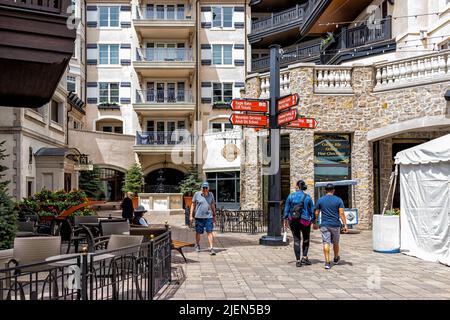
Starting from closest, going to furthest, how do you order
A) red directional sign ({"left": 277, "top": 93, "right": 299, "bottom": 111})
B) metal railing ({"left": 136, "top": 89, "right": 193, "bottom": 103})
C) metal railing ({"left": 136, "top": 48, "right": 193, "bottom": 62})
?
red directional sign ({"left": 277, "top": 93, "right": 299, "bottom": 111}) < metal railing ({"left": 136, "top": 48, "right": 193, "bottom": 62}) < metal railing ({"left": 136, "top": 89, "right": 193, "bottom": 103})

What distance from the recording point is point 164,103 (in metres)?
34.1

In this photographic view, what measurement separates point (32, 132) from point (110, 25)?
1824 centimetres

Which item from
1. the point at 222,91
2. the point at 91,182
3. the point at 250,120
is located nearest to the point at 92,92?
the point at 91,182

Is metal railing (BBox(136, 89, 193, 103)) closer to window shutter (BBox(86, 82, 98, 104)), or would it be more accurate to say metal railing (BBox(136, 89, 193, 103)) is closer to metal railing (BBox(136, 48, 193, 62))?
metal railing (BBox(136, 48, 193, 62))

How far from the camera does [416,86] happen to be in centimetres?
1669

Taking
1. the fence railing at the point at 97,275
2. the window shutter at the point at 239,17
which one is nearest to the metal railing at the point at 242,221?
the fence railing at the point at 97,275

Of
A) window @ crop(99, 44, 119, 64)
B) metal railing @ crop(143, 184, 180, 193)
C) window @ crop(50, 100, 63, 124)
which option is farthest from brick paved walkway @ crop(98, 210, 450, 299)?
window @ crop(99, 44, 119, 64)

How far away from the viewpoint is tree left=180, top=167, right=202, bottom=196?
31.8 metres

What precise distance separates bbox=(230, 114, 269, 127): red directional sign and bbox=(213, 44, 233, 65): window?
75.5 feet

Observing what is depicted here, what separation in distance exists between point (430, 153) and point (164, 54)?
26.5 metres

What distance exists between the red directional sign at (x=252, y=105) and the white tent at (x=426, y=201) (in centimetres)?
378

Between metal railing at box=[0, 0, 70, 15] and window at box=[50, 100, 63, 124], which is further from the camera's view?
window at box=[50, 100, 63, 124]

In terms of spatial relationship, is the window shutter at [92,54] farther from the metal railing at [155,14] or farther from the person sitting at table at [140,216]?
the person sitting at table at [140,216]
